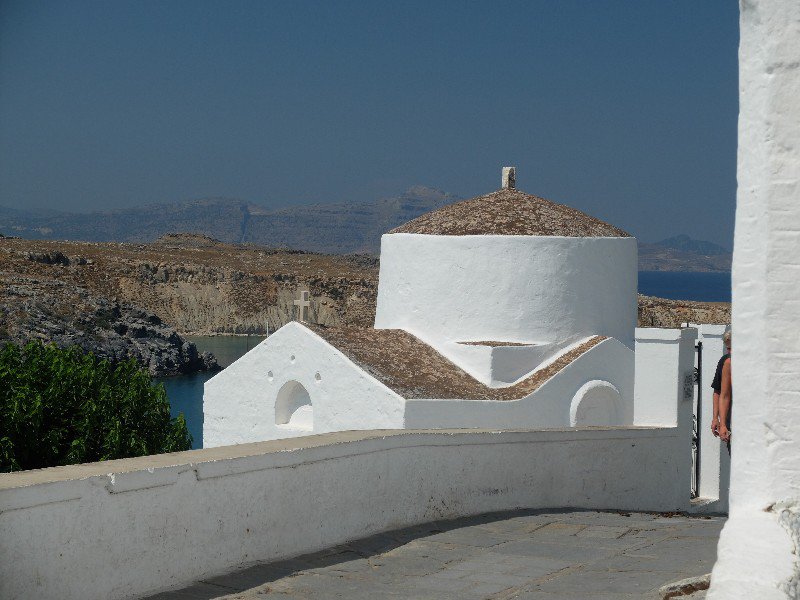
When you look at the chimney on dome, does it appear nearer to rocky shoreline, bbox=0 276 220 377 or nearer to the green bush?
the green bush

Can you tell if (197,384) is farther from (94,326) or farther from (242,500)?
(242,500)

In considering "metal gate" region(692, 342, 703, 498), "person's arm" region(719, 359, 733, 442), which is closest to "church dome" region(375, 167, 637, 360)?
"metal gate" region(692, 342, 703, 498)

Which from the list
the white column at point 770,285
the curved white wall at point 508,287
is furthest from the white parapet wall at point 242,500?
the curved white wall at point 508,287

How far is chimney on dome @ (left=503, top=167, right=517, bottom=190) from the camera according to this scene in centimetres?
1482

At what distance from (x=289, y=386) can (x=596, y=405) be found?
3.72 meters

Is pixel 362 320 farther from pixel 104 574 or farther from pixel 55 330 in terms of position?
pixel 104 574

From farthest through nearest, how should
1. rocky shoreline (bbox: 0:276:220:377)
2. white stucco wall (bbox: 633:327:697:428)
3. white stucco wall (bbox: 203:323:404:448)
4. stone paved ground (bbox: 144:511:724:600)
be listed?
rocky shoreline (bbox: 0:276:220:377) < white stucco wall (bbox: 203:323:404:448) < white stucco wall (bbox: 633:327:697:428) < stone paved ground (bbox: 144:511:724:600)

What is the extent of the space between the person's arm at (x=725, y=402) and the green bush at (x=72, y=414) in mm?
7375

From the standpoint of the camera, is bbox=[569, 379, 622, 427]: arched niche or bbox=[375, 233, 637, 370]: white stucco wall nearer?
bbox=[569, 379, 622, 427]: arched niche

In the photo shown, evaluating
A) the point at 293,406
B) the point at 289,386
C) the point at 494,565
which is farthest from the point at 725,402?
the point at 293,406

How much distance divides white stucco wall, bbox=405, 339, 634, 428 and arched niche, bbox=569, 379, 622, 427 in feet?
0.16

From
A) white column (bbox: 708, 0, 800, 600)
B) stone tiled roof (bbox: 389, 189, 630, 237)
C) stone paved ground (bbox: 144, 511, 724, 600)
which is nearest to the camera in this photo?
white column (bbox: 708, 0, 800, 600)

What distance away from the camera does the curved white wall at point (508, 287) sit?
13211 mm

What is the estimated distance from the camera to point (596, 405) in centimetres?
1312
